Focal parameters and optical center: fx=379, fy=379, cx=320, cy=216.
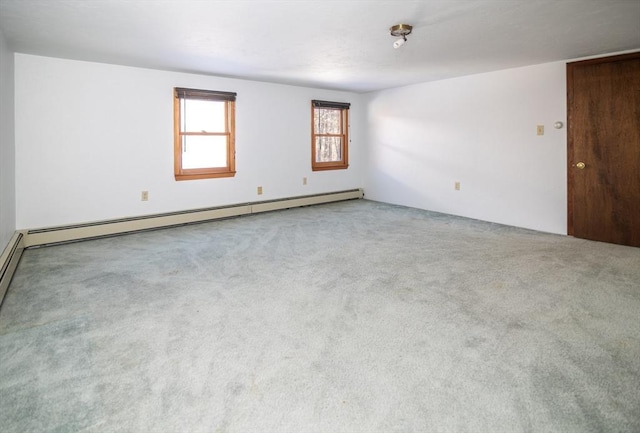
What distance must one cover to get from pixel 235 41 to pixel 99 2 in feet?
4.09

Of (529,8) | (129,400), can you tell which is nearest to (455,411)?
(129,400)

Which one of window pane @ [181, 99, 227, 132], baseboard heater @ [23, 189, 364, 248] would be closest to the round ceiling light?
window pane @ [181, 99, 227, 132]

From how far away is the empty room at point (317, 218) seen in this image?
1723 mm

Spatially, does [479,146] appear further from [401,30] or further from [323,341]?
[323,341]

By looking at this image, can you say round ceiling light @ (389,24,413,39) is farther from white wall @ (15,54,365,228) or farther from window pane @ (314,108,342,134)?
window pane @ (314,108,342,134)

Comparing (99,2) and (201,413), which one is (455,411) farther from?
(99,2)

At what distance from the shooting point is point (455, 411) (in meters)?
1.57

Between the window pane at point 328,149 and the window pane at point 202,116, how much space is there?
1.93 m

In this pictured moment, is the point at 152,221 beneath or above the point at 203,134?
beneath

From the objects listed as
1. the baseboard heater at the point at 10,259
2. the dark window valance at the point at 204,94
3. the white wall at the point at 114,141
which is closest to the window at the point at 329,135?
the white wall at the point at 114,141

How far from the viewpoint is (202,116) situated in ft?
18.4

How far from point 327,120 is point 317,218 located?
232 centimetres

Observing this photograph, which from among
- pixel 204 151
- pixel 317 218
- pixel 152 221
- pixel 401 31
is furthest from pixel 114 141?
pixel 401 31

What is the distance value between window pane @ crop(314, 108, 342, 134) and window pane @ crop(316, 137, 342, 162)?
0.15 metres
